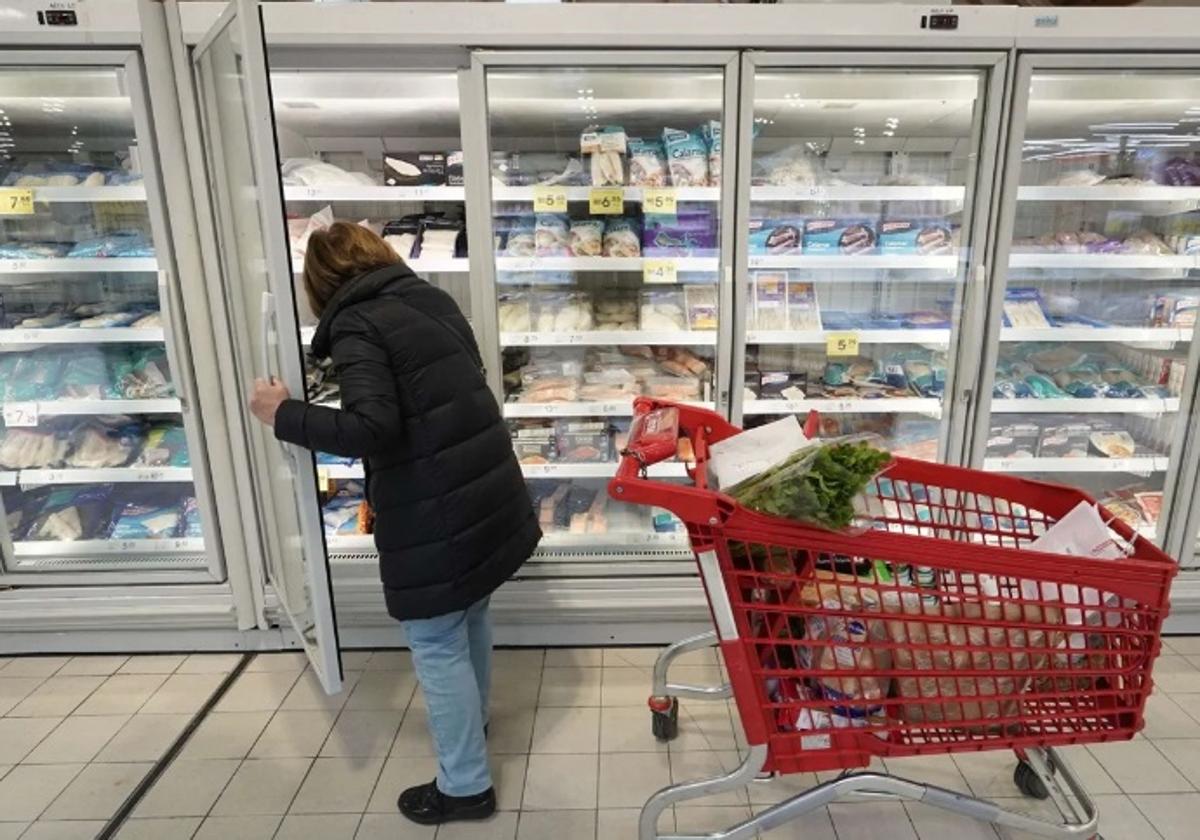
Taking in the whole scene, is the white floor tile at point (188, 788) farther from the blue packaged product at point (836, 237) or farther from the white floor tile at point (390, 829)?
the blue packaged product at point (836, 237)

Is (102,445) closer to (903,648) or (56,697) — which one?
(56,697)

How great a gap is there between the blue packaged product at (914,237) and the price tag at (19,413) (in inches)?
120

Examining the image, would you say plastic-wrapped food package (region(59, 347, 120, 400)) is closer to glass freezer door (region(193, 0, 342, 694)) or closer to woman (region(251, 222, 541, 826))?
glass freezer door (region(193, 0, 342, 694))

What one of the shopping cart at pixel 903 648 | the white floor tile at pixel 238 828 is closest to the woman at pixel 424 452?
the white floor tile at pixel 238 828

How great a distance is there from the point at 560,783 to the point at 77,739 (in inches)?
58.4

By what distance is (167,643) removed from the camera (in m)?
2.51

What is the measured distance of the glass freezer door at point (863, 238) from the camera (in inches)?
87.2

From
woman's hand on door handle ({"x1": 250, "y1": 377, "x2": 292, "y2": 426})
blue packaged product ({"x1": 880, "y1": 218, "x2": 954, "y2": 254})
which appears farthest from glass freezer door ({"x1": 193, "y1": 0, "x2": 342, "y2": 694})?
blue packaged product ({"x1": 880, "y1": 218, "x2": 954, "y2": 254})

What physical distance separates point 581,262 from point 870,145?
4.17ft

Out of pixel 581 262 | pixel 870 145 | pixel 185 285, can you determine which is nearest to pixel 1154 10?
pixel 870 145

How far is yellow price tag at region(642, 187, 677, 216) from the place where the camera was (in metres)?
2.29

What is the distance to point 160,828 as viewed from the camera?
178cm

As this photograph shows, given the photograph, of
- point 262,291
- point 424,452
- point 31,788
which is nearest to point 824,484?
point 424,452

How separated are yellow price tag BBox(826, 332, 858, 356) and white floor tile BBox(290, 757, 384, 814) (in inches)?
77.0
